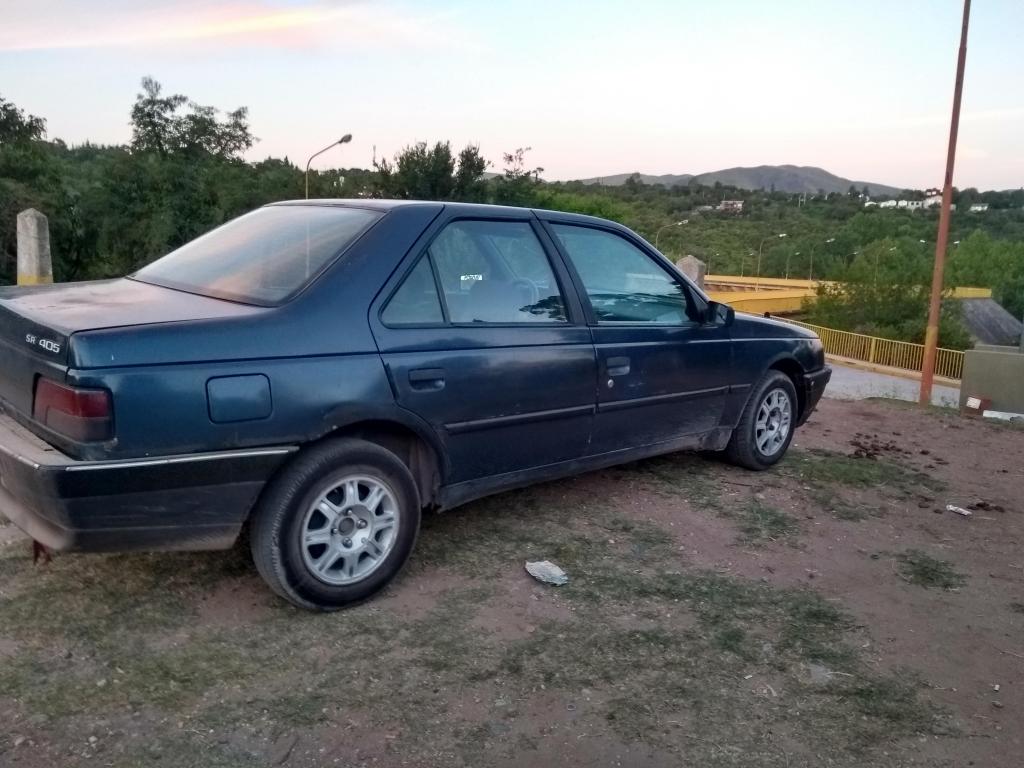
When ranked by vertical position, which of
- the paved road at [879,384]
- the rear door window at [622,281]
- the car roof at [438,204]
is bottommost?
the paved road at [879,384]

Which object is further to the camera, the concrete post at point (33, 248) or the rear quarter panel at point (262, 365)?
the concrete post at point (33, 248)

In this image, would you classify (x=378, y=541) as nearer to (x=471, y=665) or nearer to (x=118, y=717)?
(x=471, y=665)

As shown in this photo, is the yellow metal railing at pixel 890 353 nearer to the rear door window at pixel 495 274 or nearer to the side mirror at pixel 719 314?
the side mirror at pixel 719 314

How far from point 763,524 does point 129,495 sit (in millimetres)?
3272

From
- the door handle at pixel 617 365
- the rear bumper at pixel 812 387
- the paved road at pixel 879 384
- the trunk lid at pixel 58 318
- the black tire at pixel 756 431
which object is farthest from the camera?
the paved road at pixel 879 384

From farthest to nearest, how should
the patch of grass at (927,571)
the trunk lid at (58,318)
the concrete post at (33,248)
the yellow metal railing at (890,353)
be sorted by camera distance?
the yellow metal railing at (890,353)
the concrete post at (33,248)
the patch of grass at (927,571)
the trunk lid at (58,318)

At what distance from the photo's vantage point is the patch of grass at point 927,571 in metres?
4.19

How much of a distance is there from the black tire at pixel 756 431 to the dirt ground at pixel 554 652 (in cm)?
78

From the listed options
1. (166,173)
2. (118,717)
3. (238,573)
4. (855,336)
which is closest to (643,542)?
(238,573)

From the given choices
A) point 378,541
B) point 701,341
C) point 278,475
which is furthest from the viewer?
point 701,341

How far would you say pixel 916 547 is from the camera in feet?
15.3

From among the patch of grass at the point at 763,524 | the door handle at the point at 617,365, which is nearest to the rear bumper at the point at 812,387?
the patch of grass at the point at 763,524

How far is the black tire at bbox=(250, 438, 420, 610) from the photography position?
326 centimetres

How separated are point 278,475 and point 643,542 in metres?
1.96
